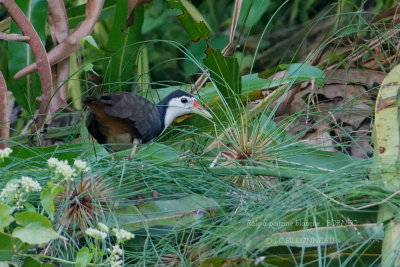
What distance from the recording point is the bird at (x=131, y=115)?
9.54ft

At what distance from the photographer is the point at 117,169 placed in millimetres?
2268

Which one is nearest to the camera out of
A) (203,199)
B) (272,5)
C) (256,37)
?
(203,199)

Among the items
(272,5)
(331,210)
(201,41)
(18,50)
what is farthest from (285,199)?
(272,5)

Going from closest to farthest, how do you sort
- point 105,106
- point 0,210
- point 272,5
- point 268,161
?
1. point 0,210
2. point 268,161
3. point 105,106
4. point 272,5

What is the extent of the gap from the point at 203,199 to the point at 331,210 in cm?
40

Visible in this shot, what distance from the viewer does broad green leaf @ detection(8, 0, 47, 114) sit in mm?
3494

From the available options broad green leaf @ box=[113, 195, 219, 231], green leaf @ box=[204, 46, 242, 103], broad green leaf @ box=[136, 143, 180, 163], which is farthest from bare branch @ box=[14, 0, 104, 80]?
broad green leaf @ box=[113, 195, 219, 231]

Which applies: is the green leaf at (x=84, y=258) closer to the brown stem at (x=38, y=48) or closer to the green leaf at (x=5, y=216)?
the green leaf at (x=5, y=216)

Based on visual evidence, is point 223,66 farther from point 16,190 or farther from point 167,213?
point 16,190

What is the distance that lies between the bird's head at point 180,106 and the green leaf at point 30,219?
1399 millimetres

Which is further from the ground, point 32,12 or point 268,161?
point 32,12

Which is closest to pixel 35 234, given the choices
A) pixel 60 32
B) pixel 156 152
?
pixel 156 152

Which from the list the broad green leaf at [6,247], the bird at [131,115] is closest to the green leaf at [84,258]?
the broad green leaf at [6,247]

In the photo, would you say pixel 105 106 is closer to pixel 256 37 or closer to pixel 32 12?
pixel 32 12
